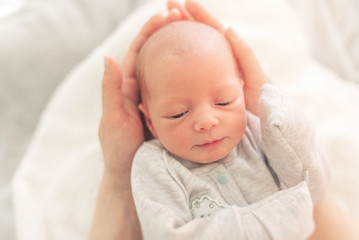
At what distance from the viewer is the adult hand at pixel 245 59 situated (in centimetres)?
98

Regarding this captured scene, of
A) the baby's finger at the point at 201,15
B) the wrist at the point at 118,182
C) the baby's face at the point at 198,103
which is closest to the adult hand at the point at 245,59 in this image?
the baby's finger at the point at 201,15

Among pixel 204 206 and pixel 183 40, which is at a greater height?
pixel 183 40

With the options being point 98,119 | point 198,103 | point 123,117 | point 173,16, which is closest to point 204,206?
point 198,103

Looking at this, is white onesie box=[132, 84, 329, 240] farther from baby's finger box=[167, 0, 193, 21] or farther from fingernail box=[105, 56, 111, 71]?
baby's finger box=[167, 0, 193, 21]

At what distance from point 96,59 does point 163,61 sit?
591 millimetres

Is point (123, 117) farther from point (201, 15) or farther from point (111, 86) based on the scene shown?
point (201, 15)

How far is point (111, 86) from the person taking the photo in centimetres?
96

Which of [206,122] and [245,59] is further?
[245,59]

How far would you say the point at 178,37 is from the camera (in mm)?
886

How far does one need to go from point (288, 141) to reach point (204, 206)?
235 millimetres

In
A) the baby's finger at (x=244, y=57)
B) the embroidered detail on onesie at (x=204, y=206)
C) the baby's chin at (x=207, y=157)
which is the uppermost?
the baby's finger at (x=244, y=57)

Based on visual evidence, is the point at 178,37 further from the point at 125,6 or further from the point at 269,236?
the point at 125,6

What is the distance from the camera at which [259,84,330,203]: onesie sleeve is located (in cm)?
80

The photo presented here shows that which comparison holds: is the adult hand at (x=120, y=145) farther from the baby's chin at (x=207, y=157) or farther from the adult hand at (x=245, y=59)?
the baby's chin at (x=207, y=157)
